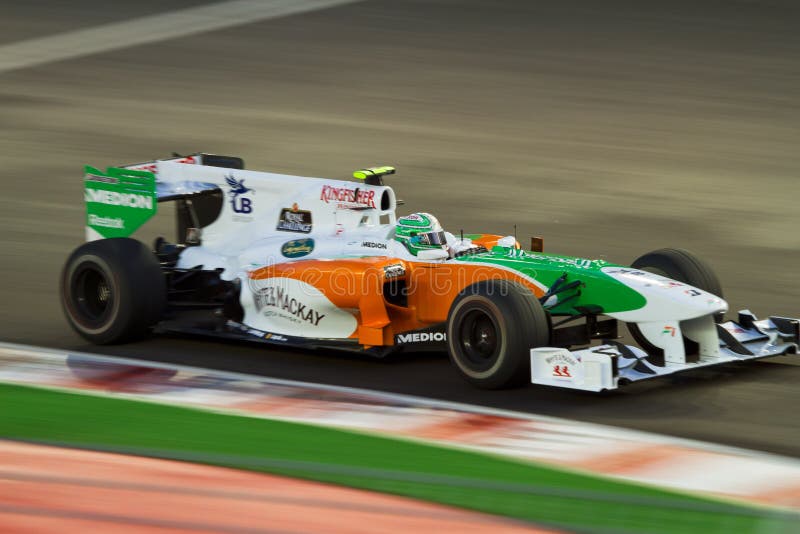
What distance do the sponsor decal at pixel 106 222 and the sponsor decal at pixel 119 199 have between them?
0.13 m

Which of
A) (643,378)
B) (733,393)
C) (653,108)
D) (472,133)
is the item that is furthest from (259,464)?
(653,108)

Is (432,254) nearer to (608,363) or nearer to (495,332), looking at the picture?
(495,332)

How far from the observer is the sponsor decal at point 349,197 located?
11.6m

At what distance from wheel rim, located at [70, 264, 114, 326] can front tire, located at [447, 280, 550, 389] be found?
3172 millimetres

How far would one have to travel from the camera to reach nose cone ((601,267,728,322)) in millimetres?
10273

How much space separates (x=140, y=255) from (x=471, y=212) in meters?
6.42

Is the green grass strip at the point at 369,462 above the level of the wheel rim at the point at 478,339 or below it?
below

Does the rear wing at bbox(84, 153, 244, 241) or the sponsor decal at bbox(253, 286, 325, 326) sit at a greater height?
the rear wing at bbox(84, 153, 244, 241)

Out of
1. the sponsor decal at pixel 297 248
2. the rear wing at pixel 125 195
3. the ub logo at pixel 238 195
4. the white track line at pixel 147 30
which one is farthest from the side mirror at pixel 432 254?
the white track line at pixel 147 30

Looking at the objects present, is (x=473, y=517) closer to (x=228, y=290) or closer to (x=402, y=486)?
(x=402, y=486)

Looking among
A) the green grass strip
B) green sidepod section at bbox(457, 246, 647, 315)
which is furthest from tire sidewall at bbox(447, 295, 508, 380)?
the green grass strip

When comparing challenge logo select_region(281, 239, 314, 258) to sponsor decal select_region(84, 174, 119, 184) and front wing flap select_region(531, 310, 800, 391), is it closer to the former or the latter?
sponsor decal select_region(84, 174, 119, 184)

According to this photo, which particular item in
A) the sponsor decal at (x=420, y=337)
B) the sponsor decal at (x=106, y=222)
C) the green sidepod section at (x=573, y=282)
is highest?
the sponsor decal at (x=106, y=222)

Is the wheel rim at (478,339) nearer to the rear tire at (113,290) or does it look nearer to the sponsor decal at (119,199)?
the rear tire at (113,290)
